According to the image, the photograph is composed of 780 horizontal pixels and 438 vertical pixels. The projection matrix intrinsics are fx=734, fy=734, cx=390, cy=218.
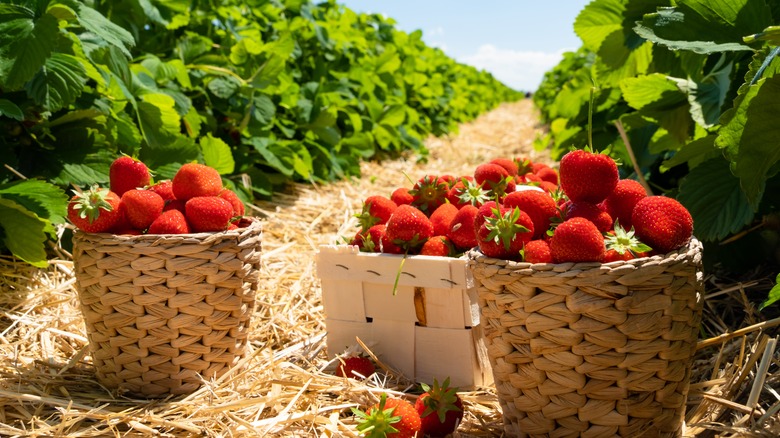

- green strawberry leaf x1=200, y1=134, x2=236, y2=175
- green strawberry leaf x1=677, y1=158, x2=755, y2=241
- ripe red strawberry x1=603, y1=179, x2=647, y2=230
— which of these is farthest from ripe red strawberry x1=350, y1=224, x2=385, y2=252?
green strawberry leaf x1=200, y1=134, x2=236, y2=175

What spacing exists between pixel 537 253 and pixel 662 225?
0.25 metres

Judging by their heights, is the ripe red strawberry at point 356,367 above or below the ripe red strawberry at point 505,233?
below

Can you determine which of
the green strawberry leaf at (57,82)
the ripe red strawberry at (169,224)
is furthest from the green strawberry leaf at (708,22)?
the green strawberry leaf at (57,82)

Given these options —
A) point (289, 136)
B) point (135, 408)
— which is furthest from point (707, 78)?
point (289, 136)

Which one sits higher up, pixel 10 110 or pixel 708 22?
pixel 708 22

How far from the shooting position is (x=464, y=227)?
181cm

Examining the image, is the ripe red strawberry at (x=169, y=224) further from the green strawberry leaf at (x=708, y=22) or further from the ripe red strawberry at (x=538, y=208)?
the green strawberry leaf at (x=708, y=22)

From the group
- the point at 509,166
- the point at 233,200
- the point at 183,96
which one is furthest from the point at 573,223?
the point at 183,96

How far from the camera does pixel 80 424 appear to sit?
1.69 metres

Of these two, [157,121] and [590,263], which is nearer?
[590,263]

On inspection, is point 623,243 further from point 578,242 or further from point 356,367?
point 356,367

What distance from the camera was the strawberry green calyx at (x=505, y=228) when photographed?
1.46 metres

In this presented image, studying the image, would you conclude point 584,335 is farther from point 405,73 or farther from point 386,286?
point 405,73

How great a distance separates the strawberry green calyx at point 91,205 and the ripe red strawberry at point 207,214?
188 mm
